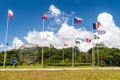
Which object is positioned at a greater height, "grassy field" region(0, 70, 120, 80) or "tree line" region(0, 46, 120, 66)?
"tree line" region(0, 46, 120, 66)

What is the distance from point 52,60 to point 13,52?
50.7 feet

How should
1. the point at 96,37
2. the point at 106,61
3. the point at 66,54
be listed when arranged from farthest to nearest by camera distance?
the point at 66,54
the point at 106,61
the point at 96,37

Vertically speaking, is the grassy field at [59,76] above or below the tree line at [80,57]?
below

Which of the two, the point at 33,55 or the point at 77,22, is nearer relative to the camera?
the point at 77,22

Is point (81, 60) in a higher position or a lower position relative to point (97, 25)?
lower

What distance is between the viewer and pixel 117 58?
11669 cm

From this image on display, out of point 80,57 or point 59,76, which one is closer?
point 59,76

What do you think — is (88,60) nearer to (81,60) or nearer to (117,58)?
(81,60)

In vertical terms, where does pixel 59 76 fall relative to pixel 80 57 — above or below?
below

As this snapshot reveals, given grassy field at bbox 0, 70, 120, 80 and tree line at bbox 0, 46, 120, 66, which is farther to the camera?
tree line at bbox 0, 46, 120, 66

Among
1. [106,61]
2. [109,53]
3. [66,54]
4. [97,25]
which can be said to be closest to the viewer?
[97,25]

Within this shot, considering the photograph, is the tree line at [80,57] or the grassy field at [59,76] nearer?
the grassy field at [59,76]

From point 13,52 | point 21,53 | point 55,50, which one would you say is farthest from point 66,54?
point 21,53

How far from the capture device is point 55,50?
130625 millimetres
